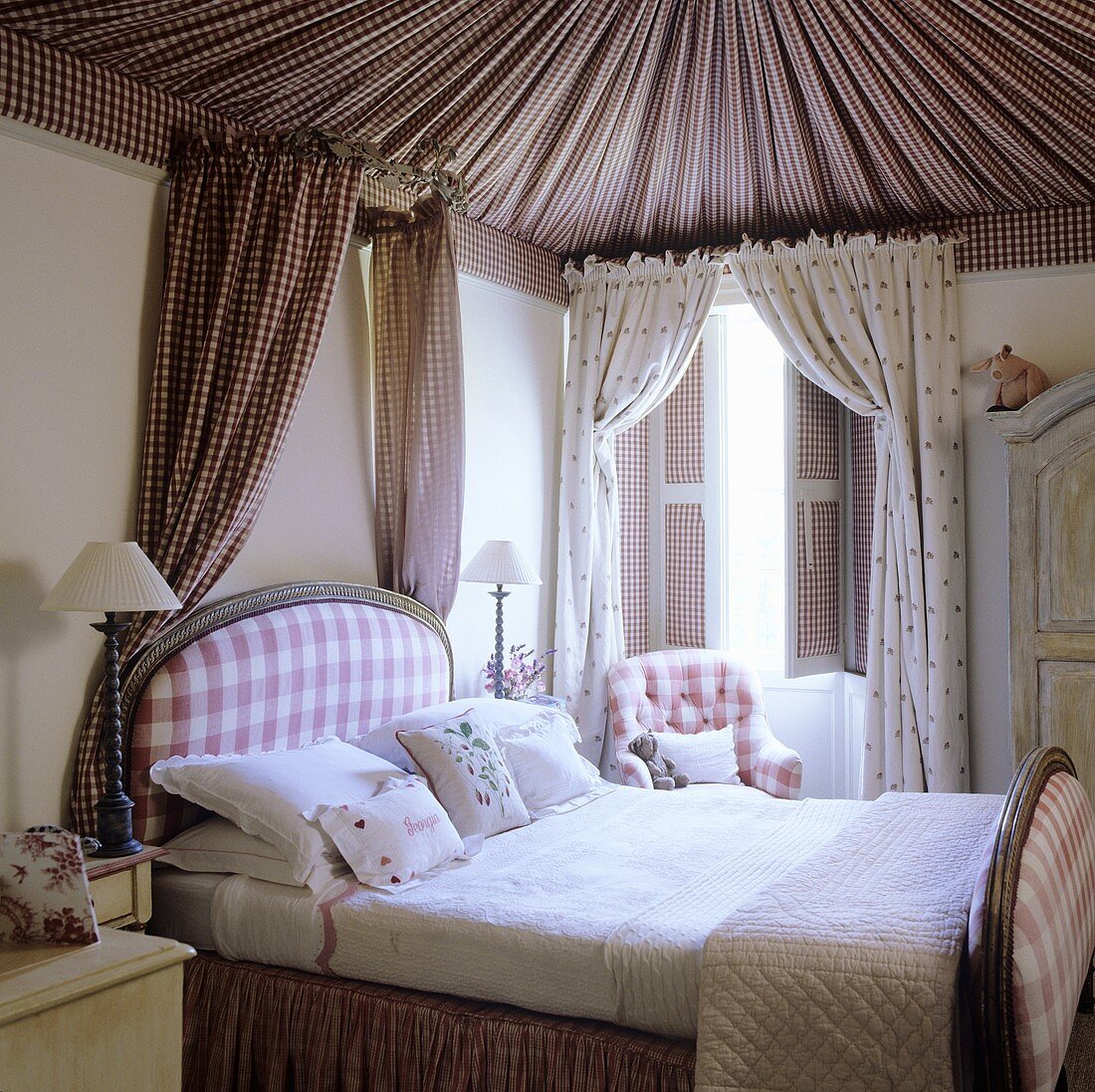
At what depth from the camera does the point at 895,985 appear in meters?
2.31

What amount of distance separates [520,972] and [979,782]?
297cm

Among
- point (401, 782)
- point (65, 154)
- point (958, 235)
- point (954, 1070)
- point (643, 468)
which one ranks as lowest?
point (954, 1070)

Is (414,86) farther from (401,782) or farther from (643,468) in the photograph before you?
(643,468)

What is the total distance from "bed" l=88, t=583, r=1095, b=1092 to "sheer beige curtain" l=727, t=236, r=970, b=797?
1.30 metres

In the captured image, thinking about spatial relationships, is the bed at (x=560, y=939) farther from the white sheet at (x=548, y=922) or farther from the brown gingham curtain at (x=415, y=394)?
the brown gingham curtain at (x=415, y=394)

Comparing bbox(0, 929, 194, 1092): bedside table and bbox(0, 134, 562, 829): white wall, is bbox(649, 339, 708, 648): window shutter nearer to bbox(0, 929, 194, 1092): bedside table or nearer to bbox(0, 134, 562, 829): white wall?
bbox(0, 134, 562, 829): white wall

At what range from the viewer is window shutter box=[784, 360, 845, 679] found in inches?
217

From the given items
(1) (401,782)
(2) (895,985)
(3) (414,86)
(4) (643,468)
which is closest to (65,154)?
(3) (414,86)

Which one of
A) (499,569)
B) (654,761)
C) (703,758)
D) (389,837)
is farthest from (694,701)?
(389,837)

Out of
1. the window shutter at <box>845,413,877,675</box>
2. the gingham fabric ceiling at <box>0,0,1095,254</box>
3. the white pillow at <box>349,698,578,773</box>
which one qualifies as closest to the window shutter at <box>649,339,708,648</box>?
the window shutter at <box>845,413,877,675</box>

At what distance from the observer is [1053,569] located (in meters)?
4.33

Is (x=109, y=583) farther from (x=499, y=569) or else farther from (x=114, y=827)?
(x=499, y=569)

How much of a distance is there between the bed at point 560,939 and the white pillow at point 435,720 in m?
Answer: 0.18

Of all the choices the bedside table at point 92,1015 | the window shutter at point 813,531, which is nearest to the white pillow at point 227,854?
the bedside table at point 92,1015
